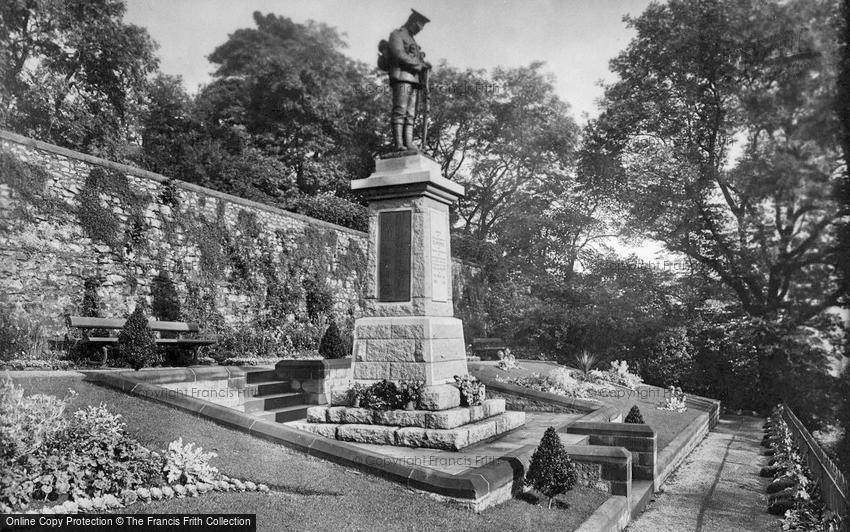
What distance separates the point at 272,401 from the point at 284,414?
0.59m

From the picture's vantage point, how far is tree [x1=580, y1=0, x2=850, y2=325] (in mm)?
2111

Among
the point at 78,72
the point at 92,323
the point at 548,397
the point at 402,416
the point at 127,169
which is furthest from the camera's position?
the point at 78,72

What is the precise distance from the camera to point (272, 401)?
9078mm

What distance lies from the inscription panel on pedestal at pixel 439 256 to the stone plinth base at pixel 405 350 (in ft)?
1.25

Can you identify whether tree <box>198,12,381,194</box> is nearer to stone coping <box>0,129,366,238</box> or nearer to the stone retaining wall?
stone coping <box>0,129,366,238</box>

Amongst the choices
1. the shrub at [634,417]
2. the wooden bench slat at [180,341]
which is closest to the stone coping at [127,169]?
the wooden bench slat at [180,341]

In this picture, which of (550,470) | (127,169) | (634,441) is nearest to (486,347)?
(634,441)

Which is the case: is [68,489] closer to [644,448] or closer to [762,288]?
[762,288]

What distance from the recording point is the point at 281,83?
19.0m

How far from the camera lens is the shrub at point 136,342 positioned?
8.62m

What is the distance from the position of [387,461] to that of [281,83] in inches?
641

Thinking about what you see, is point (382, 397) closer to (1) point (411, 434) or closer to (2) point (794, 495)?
(1) point (411, 434)

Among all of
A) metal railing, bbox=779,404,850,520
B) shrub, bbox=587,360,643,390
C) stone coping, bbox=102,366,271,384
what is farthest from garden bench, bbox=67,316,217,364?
shrub, bbox=587,360,643,390

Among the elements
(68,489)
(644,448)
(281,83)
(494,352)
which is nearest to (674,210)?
(644,448)
